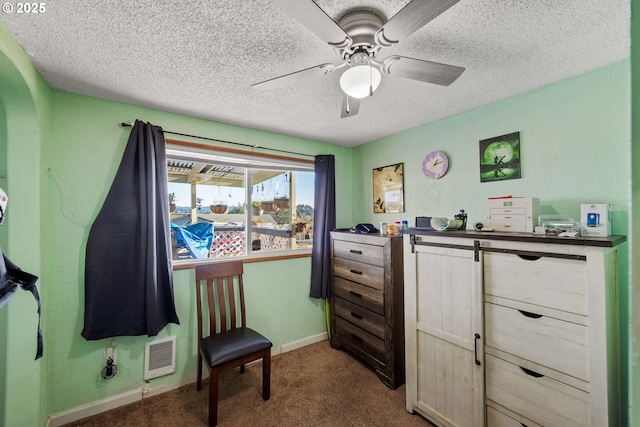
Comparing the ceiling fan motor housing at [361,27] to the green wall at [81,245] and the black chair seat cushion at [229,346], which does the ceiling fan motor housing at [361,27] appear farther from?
the black chair seat cushion at [229,346]

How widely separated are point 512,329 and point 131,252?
2.58m

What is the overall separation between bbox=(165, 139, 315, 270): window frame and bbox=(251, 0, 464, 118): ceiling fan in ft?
4.01

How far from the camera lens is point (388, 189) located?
295 cm

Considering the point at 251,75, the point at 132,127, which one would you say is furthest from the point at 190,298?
the point at 251,75

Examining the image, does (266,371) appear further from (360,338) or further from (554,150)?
(554,150)

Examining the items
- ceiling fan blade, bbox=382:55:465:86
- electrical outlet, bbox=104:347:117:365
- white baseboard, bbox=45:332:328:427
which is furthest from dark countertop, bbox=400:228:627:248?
electrical outlet, bbox=104:347:117:365

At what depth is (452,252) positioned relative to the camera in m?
1.74

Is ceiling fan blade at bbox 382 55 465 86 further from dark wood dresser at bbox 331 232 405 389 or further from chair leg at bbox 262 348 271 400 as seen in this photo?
chair leg at bbox 262 348 271 400

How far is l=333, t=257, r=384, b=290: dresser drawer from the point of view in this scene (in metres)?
2.32

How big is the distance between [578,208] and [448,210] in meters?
0.86

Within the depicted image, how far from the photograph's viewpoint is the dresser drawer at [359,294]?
7.61 feet

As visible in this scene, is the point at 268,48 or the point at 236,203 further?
the point at 236,203

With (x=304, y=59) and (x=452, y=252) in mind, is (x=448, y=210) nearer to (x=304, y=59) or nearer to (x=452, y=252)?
(x=452, y=252)

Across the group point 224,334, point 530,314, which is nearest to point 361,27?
point 530,314
